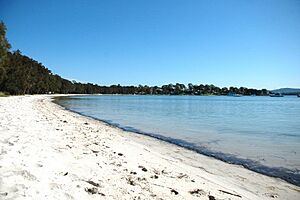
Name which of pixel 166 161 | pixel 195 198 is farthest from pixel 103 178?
pixel 166 161

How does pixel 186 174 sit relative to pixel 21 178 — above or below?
below

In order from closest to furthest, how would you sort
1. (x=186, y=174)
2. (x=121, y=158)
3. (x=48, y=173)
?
(x=48, y=173), (x=186, y=174), (x=121, y=158)

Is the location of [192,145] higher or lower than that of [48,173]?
lower

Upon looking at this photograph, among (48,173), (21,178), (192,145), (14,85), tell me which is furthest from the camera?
(14,85)

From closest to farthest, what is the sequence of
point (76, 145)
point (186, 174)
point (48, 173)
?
point (48, 173) → point (186, 174) → point (76, 145)

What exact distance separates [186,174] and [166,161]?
1.79m

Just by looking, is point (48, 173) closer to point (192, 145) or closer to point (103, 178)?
point (103, 178)

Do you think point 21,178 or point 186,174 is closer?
point 21,178

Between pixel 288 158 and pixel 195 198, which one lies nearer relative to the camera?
pixel 195 198

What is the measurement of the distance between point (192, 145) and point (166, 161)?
486cm

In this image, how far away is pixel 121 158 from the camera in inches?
359

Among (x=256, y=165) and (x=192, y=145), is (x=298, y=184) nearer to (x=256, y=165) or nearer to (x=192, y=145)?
(x=256, y=165)

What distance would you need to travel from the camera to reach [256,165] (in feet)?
34.2

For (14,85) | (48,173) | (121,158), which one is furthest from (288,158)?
(14,85)
